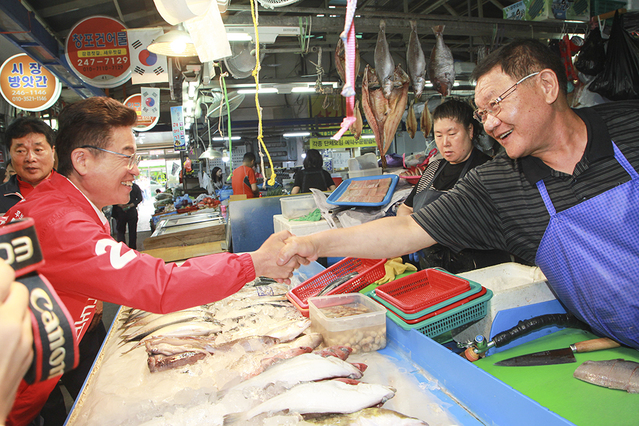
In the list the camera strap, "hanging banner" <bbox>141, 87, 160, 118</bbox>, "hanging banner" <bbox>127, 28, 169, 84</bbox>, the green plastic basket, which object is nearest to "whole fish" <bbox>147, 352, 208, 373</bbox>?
the green plastic basket

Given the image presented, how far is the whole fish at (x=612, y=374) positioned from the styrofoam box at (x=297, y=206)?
328cm

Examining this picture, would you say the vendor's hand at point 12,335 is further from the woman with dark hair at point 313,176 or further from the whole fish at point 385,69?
the woman with dark hair at point 313,176

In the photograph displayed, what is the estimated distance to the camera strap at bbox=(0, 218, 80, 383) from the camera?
632 mm

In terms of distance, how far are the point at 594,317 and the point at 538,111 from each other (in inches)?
37.4

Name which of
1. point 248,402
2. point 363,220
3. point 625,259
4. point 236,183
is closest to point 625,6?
point 363,220

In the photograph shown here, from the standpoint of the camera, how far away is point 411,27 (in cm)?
411

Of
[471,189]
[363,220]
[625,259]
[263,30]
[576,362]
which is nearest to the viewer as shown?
[625,259]

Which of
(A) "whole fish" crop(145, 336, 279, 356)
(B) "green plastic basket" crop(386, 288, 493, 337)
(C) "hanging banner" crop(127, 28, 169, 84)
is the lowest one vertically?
(A) "whole fish" crop(145, 336, 279, 356)

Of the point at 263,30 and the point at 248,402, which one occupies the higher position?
the point at 263,30

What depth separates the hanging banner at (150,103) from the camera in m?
8.52

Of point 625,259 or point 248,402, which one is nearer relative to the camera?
point 248,402

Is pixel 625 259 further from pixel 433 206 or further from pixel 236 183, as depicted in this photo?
pixel 236 183

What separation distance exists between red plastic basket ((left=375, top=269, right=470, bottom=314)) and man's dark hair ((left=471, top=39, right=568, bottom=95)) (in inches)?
40.9

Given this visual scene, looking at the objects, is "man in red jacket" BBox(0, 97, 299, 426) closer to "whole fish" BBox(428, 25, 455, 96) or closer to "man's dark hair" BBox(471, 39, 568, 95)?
"man's dark hair" BBox(471, 39, 568, 95)
